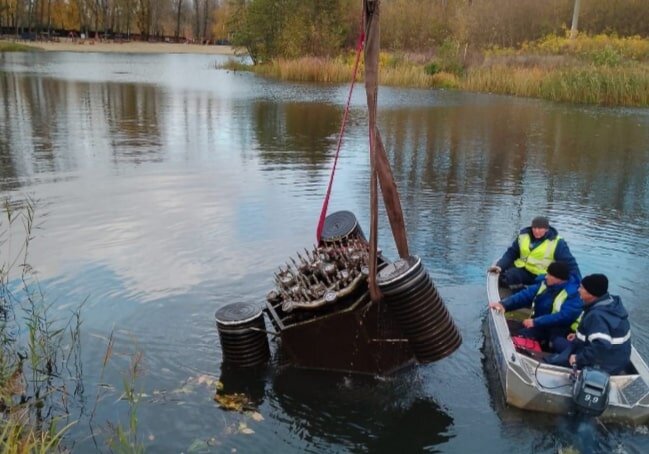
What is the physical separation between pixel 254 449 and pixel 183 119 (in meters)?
18.2

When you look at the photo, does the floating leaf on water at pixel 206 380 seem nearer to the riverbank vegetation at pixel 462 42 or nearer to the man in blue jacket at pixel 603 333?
the man in blue jacket at pixel 603 333

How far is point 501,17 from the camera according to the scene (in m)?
43.4

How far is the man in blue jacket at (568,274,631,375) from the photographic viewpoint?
5297mm

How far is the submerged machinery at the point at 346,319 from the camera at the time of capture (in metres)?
5.35

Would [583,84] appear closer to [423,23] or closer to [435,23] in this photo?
[435,23]

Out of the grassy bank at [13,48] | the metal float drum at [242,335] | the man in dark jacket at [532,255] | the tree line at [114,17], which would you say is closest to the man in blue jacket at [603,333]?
the man in dark jacket at [532,255]

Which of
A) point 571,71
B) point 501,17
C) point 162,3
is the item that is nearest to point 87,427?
point 571,71

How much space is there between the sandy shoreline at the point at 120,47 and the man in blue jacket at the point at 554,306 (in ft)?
226

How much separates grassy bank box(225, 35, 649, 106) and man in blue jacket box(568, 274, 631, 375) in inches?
956

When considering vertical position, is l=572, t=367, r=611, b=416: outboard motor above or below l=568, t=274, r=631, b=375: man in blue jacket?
below

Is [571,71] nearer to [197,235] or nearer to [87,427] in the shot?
[197,235]

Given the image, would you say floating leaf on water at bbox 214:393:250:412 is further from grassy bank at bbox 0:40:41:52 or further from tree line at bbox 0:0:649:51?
grassy bank at bbox 0:40:41:52

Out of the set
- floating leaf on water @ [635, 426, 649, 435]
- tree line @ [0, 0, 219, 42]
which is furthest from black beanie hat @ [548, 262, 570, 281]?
tree line @ [0, 0, 219, 42]

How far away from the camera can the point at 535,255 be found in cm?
729
